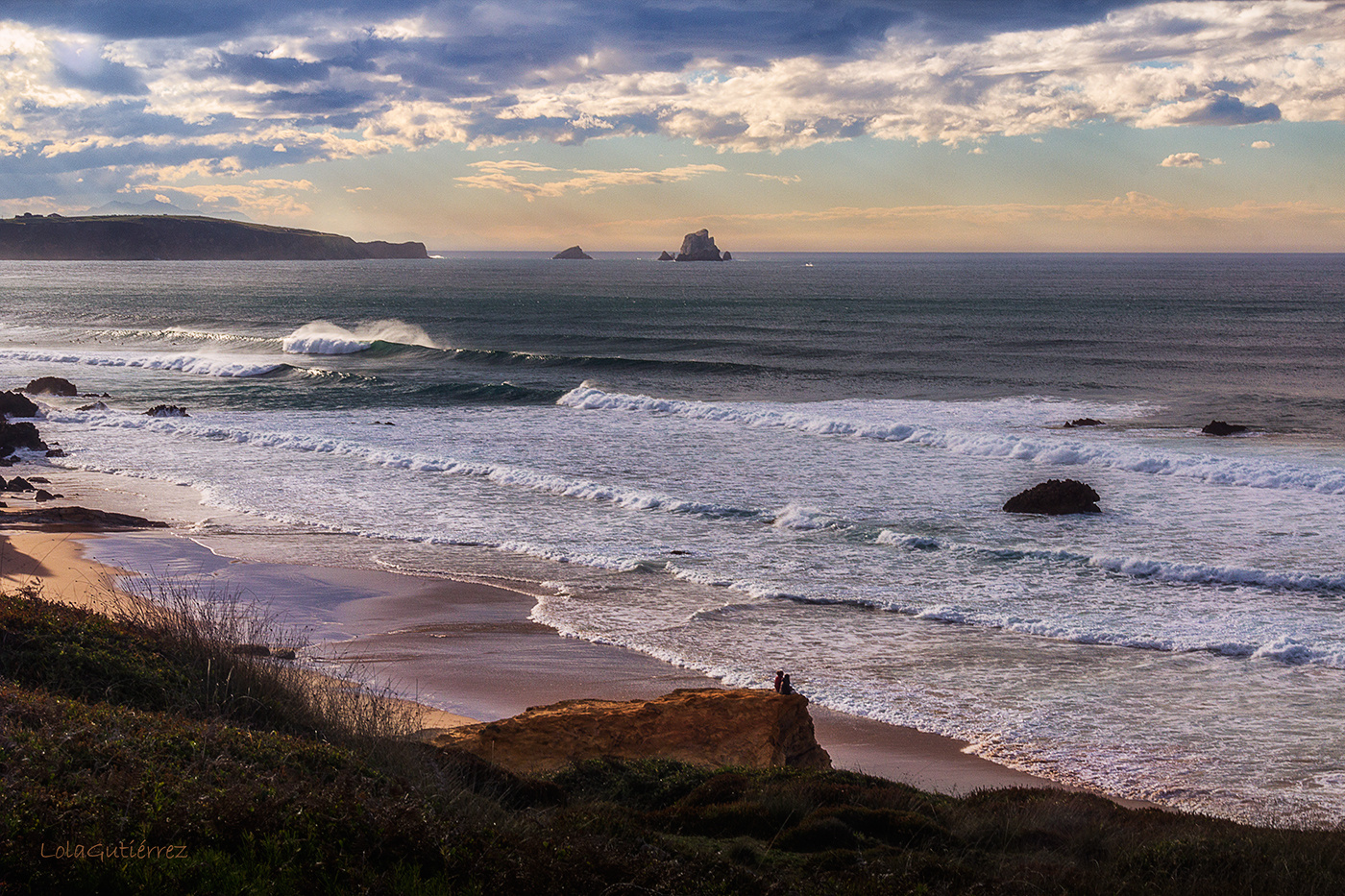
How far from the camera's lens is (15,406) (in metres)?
28.3

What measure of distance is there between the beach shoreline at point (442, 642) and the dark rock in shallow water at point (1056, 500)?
9857 millimetres

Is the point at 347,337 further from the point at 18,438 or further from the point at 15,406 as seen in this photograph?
the point at 18,438

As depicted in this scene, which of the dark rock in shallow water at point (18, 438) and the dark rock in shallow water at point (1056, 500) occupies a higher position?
the dark rock in shallow water at point (18, 438)

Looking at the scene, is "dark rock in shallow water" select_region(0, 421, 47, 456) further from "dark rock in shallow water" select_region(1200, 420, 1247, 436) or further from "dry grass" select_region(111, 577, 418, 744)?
"dark rock in shallow water" select_region(1200, 420, 1247, 436)

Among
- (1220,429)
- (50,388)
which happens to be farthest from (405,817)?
(50,388)

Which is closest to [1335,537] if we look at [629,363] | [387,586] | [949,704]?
[949,704]

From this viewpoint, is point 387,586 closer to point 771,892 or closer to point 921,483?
point 771,892

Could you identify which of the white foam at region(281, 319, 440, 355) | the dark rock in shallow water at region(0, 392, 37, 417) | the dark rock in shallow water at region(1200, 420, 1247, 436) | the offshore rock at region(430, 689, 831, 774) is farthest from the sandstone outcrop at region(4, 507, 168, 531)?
the white foam at region(281, 319, 440, 355)

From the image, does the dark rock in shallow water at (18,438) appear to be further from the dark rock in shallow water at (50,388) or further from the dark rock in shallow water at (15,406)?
the dark rock in shallow water at (50,388)

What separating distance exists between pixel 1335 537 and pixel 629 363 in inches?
1239

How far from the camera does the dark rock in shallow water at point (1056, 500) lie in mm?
18156

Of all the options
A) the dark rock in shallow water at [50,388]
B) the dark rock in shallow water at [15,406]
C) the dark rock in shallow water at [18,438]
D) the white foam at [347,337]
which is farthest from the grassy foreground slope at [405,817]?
the white foam at [347,337]

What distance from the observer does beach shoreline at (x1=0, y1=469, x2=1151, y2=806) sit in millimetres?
8984

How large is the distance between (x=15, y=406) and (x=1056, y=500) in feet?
92.3
